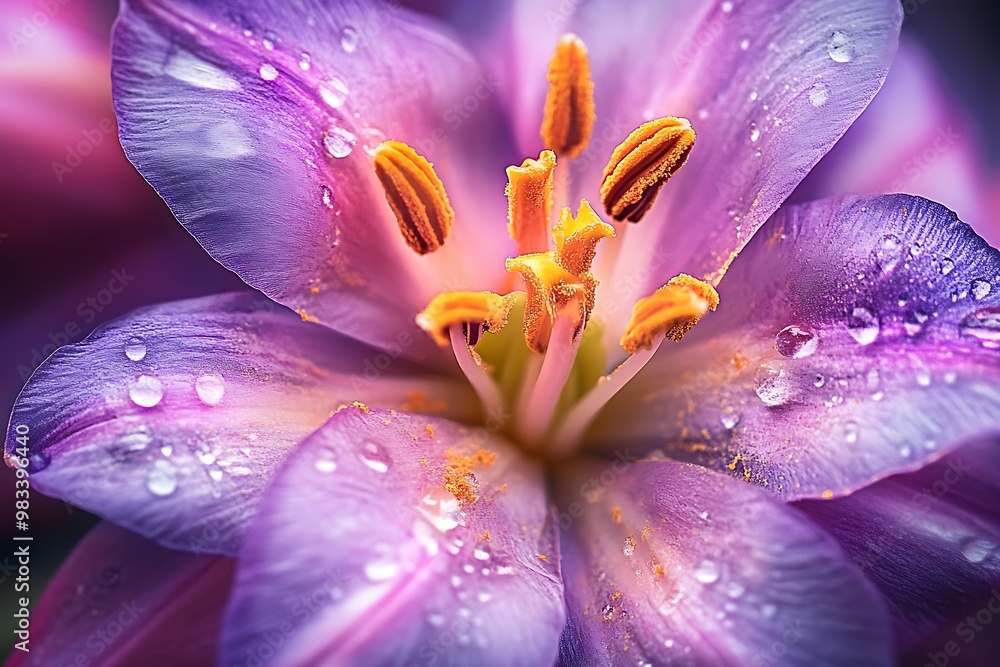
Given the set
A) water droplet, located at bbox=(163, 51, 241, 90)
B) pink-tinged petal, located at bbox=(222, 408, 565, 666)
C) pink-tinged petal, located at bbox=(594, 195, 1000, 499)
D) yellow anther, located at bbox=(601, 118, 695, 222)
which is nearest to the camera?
pink-tinged petal, located at bbox=(222, 408, 565, 666)

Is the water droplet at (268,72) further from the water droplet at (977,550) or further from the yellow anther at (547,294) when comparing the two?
the water droplet at (977,550)

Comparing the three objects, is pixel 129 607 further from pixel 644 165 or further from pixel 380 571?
pixel 644 165

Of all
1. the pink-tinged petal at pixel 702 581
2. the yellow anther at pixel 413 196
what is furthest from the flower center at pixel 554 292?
the pink-tinged petal at pixel 702 581

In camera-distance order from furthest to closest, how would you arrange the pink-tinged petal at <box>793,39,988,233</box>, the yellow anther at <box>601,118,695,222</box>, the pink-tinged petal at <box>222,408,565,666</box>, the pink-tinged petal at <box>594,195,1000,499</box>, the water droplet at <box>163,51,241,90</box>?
the pink-tinged petal at <box>793,39,988,233</box> < the yellow anther at <box>601,118,695,222</box> < the water droplet at <box>163,51,241,90</box> < the pink-tinged petal at <box>594,195,1000,499</box> < the pink-tinged petal at <box>222,408,565,666</box>

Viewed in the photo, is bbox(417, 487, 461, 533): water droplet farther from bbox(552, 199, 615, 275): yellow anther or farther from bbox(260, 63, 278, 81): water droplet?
bbox(260, 63, 278, 81): water droplet

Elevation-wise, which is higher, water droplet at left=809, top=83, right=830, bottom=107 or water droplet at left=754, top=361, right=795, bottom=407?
water droplet at left=809, top=83, right=830, bottom=107

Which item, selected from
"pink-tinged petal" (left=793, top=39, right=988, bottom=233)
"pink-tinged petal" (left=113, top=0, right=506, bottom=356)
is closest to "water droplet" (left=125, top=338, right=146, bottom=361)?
"pink-tinged petal" (left=113, top=0, right=506, bottom=356)
